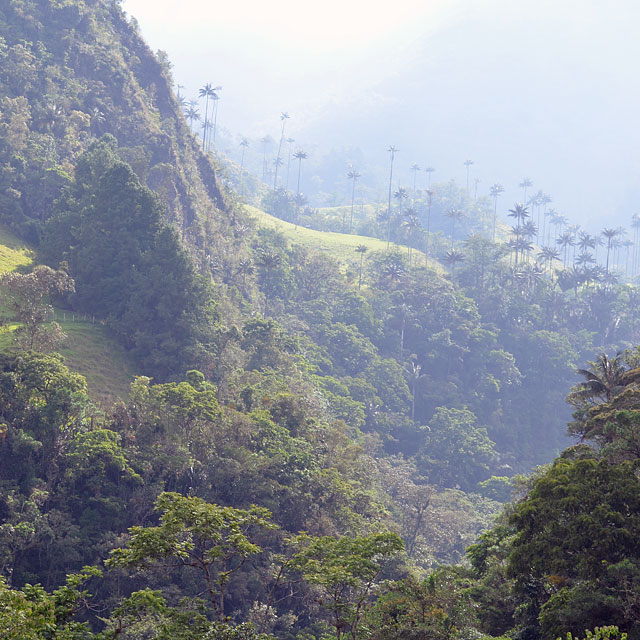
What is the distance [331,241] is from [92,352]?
85953mm

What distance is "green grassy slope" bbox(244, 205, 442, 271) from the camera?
126m

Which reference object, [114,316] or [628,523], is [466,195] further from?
[628,523]

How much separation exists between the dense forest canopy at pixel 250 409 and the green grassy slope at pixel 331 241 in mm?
5193

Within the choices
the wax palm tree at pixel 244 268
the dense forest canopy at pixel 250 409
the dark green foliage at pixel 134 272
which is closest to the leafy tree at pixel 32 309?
the dense forest canopy at pixel 250 409

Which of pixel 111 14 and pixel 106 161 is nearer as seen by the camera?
pixel 106 161

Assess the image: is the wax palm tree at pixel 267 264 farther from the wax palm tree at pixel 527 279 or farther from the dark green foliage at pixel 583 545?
the dark green foliage at pixel 583 545

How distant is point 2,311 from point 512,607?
38.1 m

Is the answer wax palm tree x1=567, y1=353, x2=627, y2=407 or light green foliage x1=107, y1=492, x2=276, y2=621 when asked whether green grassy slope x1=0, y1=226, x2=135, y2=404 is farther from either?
wax palm tree x1=567, y1=353, x2=627, y2=407

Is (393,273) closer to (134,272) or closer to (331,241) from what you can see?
(331,241)

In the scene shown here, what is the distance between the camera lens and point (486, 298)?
108 metres

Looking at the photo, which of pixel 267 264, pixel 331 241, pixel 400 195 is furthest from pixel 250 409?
pixel 400 195

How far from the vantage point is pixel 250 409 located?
1984 inches

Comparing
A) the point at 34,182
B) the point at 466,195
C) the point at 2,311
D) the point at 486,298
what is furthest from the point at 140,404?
the point at 466,195

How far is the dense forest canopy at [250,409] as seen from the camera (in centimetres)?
2198
